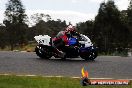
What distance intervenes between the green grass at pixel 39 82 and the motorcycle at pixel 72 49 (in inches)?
230

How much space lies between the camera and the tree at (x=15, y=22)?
93.2 metres

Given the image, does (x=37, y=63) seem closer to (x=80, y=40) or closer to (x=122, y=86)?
(x=80, y=40)

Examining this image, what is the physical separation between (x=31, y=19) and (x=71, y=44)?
9399 centimetres

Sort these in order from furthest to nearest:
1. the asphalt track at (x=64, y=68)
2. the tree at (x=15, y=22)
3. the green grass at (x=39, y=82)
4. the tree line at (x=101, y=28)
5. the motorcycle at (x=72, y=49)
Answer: the tree at (x=15, y=22) → the tree line at (x=101, y=28) → the motorcycle at (x=72, y=49) → the asphalt track at (x=64, y=68) → the green grass at (x=39, y=82)

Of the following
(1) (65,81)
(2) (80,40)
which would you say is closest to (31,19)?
(2) (80,40)

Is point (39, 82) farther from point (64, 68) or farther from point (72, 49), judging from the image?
point (72, 49)

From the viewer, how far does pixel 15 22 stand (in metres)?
95.3

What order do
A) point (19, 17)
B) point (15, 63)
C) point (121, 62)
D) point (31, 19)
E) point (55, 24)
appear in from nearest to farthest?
point (15, 63) < point (121, 62) < point (19, 17) < point (31, 19) < point (55, 24)

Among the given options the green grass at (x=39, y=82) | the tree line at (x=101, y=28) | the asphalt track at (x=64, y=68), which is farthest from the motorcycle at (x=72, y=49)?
the tree line at (x=101, y=28)

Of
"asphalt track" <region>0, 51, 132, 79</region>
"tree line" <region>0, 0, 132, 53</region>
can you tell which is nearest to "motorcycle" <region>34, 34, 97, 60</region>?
"asphalt track" <region>0, 51, 132, 79</region>

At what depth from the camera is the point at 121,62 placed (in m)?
18.5

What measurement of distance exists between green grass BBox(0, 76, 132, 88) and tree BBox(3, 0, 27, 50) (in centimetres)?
7930

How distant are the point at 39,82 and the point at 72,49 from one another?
698 centimetres

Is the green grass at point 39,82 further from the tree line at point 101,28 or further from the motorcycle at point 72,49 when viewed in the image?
the tree line at point 101,28
